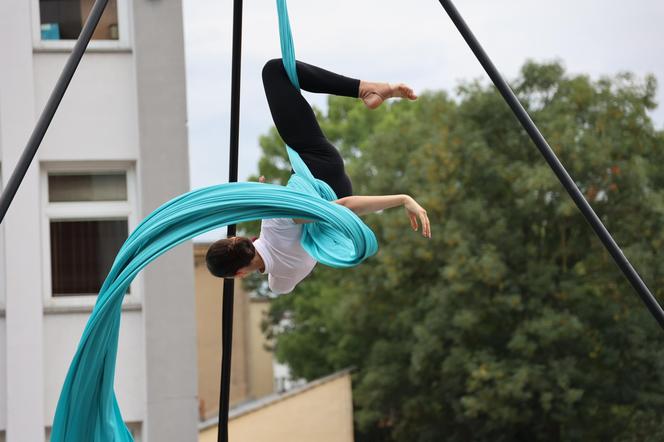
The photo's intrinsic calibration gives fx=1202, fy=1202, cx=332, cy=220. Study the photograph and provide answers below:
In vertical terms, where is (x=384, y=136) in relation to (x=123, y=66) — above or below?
above

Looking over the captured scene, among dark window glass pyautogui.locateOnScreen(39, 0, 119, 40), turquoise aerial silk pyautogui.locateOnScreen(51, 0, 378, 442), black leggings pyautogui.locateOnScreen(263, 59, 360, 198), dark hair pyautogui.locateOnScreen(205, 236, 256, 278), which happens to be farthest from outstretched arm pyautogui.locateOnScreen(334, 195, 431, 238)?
dark window glass pyautogui.locateOnScreen(39, 0, 119, 40)

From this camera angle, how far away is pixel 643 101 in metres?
24.8

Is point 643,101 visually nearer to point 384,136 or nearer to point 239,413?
point 384,136

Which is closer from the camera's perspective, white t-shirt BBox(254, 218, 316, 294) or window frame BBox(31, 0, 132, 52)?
white t-shirt BBox(254, 218, 316, 294)

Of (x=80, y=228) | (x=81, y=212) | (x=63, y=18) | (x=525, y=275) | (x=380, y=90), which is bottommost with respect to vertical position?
(x=380, y=90)

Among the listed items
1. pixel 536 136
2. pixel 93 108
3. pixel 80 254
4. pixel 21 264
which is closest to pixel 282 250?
pixel 536 136

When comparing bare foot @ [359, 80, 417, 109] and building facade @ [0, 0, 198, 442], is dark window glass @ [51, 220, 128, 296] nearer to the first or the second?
building facade @ [0, 0, 198, 442]

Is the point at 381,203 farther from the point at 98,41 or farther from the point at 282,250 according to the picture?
the point at 98,41

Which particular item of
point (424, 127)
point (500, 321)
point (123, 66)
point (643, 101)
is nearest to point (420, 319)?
point (500, 321)

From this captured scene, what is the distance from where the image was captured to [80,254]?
1373 centimetres

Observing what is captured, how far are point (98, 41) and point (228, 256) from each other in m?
8.32

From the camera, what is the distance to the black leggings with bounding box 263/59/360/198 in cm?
668

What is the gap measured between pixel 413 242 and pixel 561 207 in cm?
370

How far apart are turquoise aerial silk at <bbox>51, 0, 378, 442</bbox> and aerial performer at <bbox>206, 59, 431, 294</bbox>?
107 millimetres
